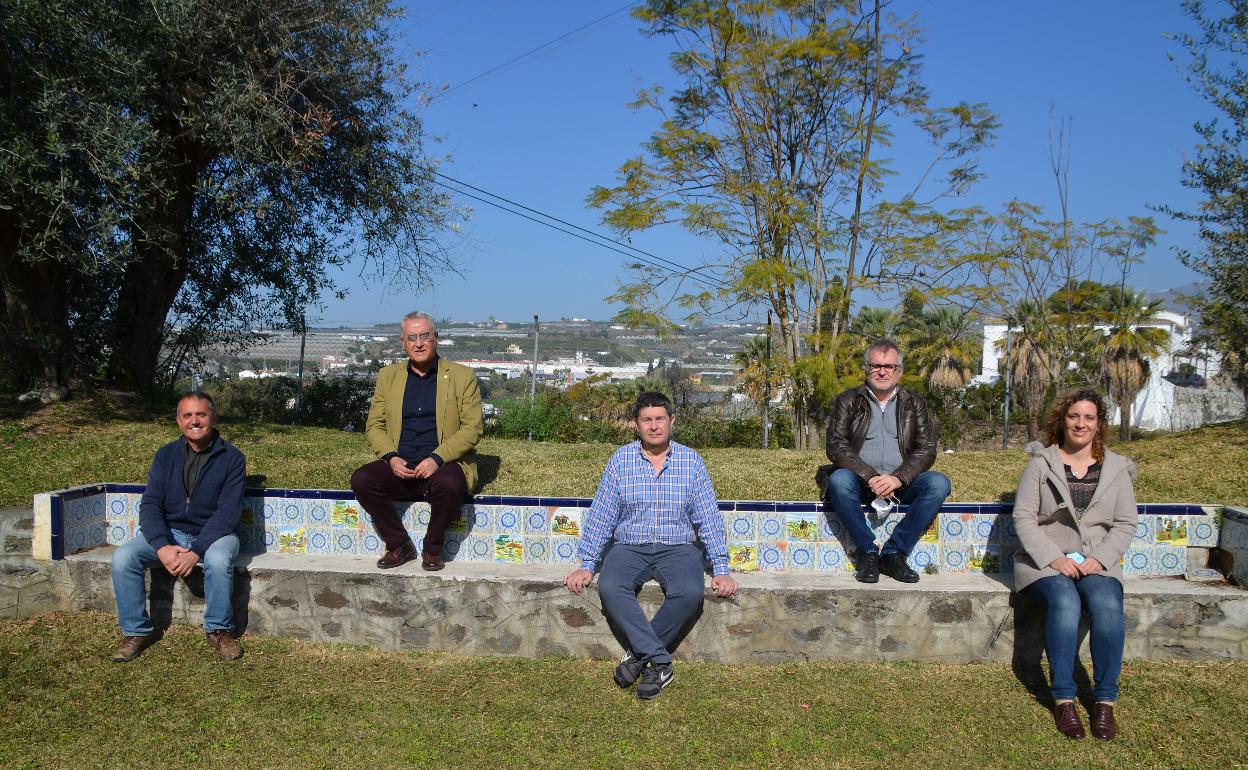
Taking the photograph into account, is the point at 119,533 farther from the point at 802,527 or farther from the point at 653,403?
the point at 802,527

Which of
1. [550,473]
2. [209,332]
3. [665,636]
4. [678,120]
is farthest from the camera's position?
[678,120]

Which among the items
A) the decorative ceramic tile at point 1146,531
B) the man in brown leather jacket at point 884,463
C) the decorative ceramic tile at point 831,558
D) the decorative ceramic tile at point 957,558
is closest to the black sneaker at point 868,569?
the man in brown leather jacket at point 884,463

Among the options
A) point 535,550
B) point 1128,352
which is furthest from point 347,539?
point 1128,352

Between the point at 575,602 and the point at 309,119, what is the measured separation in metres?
5.43

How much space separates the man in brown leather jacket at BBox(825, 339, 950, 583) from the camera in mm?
4578

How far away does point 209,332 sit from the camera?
1027cm

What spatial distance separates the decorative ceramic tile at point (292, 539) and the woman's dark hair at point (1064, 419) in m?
3.98

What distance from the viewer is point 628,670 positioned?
409cm

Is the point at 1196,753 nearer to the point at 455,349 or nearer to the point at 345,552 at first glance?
the point at 345,552

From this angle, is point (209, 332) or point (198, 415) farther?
point (209, 332)

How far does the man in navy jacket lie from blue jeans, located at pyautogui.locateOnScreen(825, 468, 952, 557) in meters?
3.08

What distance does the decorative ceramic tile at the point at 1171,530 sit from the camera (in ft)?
15.6

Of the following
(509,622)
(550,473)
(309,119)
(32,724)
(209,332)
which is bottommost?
(32,724)

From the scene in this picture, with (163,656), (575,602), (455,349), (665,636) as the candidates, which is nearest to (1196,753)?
(665,636)
